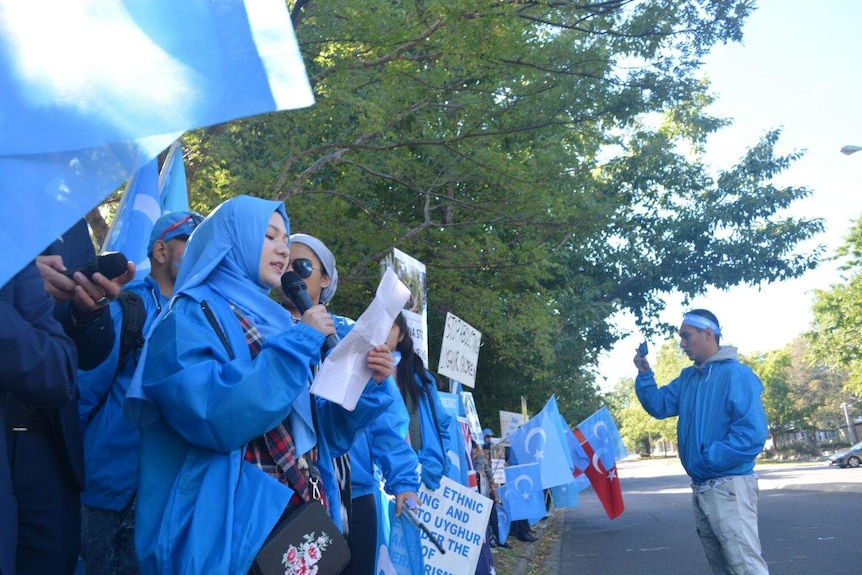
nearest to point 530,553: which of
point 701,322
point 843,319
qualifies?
point 701,322

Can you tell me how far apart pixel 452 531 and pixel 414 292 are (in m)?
2.15

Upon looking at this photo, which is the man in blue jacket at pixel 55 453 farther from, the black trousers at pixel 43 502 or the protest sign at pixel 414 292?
the protest sign at pixel 414 292

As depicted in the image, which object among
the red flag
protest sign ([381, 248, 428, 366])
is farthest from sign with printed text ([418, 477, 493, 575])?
the red flag

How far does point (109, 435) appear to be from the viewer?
302cm

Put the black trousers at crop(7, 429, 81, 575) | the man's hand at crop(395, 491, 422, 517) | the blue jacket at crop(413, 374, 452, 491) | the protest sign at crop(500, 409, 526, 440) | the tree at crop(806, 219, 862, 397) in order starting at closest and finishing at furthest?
the black trousers at crop(7, 429, 81, 575) → the man's hand at crop(395, 491, 422, 517) → the blue jacket at crop(413, 374, 452, 491) → the protest sign at crop(500, 409, 526, 440) → the tree at crop(806, 219, 862, 397)

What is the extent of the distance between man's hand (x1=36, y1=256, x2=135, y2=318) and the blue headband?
14.4 ft

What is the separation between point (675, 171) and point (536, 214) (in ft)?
47.8

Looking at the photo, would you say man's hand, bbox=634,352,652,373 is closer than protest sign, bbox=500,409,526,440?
Yes

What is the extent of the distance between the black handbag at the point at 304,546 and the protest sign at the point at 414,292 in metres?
3.93

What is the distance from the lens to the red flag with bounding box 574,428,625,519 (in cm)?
1193

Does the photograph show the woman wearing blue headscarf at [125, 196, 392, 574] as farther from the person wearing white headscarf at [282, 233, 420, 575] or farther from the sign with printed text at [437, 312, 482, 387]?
the sign with printed text at [437, 312, 482, 387]

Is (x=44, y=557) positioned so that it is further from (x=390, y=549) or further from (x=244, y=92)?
(x=390, y=549)

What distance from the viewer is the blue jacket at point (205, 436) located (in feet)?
7.81

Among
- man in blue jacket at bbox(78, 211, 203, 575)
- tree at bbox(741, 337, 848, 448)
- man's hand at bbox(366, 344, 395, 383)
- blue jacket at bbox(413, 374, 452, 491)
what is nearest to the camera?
man's hand at bbox(366, 344, 395, 383)
